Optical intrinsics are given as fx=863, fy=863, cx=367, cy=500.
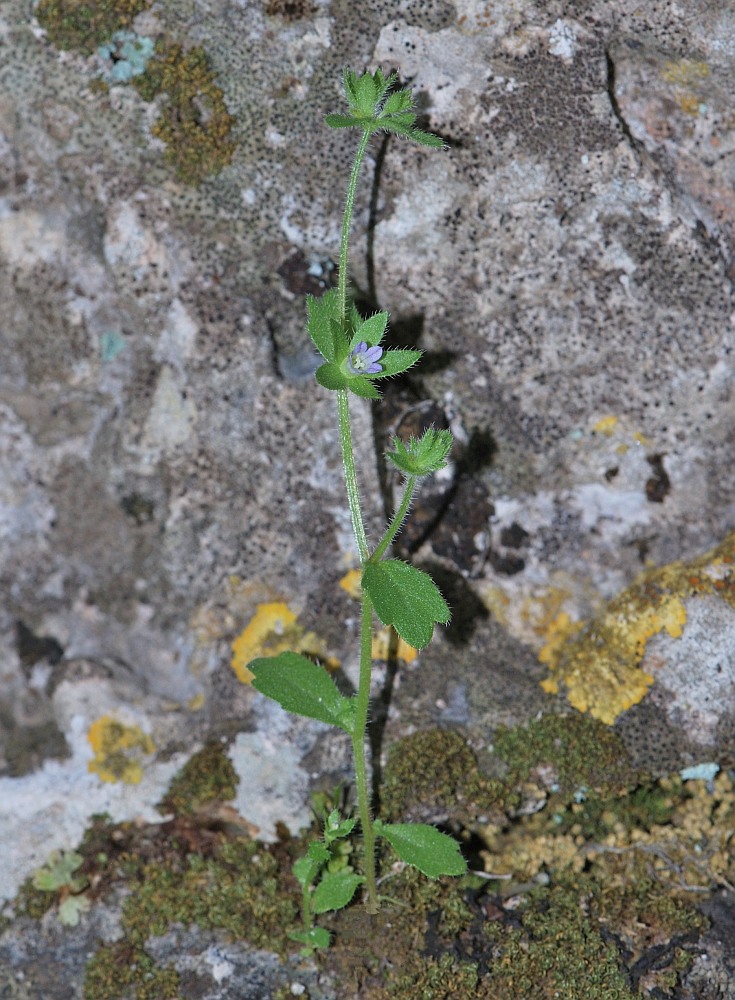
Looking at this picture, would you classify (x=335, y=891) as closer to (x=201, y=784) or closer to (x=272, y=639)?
(x=201, y=784)

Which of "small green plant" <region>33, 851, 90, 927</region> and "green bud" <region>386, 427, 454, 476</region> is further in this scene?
"small green plant" <region>33, 851, 90, 927</region>

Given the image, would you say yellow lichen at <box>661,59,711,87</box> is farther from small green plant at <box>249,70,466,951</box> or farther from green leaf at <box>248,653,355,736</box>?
green leaf at <box>248,653,355,736</box>

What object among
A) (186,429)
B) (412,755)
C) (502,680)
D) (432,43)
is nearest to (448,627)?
(502,680)

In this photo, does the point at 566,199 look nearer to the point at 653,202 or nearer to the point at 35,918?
the point at 653,202

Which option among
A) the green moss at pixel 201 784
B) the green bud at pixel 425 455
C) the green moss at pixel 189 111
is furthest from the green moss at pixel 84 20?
the green moss at pixel 201 784

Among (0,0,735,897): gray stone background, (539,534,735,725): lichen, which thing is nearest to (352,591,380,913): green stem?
(0,0,735,897): gray stone background

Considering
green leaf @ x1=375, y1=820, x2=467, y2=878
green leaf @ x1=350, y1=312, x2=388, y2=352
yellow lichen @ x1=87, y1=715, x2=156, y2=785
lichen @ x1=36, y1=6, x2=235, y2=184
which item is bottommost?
yellow lichen @ x1=87, y1=715, x2=156, y2=785
